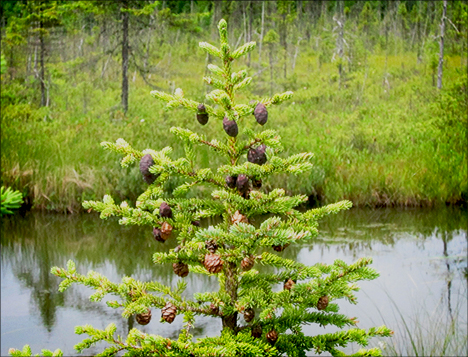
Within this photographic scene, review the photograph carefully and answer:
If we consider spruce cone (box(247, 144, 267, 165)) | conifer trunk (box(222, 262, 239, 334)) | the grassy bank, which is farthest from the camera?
the grassy bank

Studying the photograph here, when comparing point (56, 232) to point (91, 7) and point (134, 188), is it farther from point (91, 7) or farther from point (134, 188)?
point (91, 7)

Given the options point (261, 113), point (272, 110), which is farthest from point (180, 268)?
point (272, 110)

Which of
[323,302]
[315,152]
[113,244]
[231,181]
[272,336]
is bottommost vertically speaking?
[113,244]

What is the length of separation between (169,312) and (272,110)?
17.4 m

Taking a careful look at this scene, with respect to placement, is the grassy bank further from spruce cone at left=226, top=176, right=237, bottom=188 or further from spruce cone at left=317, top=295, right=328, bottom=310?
spruce cone at left=317, top=295, right=328, bottom=310

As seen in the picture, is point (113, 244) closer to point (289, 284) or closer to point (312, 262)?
point (312, 262)

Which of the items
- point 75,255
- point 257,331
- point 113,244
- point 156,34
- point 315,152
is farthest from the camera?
point 156,34

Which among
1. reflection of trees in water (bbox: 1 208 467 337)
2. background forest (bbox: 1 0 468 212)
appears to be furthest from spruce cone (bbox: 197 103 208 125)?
reflection of trees in water (bbox: 1 208 467 337)

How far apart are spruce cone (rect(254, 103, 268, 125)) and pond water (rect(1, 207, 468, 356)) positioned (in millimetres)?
2687

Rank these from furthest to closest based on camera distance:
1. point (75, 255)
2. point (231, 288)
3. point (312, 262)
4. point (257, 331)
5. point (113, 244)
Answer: point (113, 244), point (75, 255), point (312, 262), point (231, 288), point (257, 331)

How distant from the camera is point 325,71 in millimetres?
30062

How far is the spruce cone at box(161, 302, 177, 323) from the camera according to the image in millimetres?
1791

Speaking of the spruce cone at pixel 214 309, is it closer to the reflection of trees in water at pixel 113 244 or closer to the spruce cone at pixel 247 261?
the spruce cone at pixel 247 261

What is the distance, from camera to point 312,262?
6.33 meters
